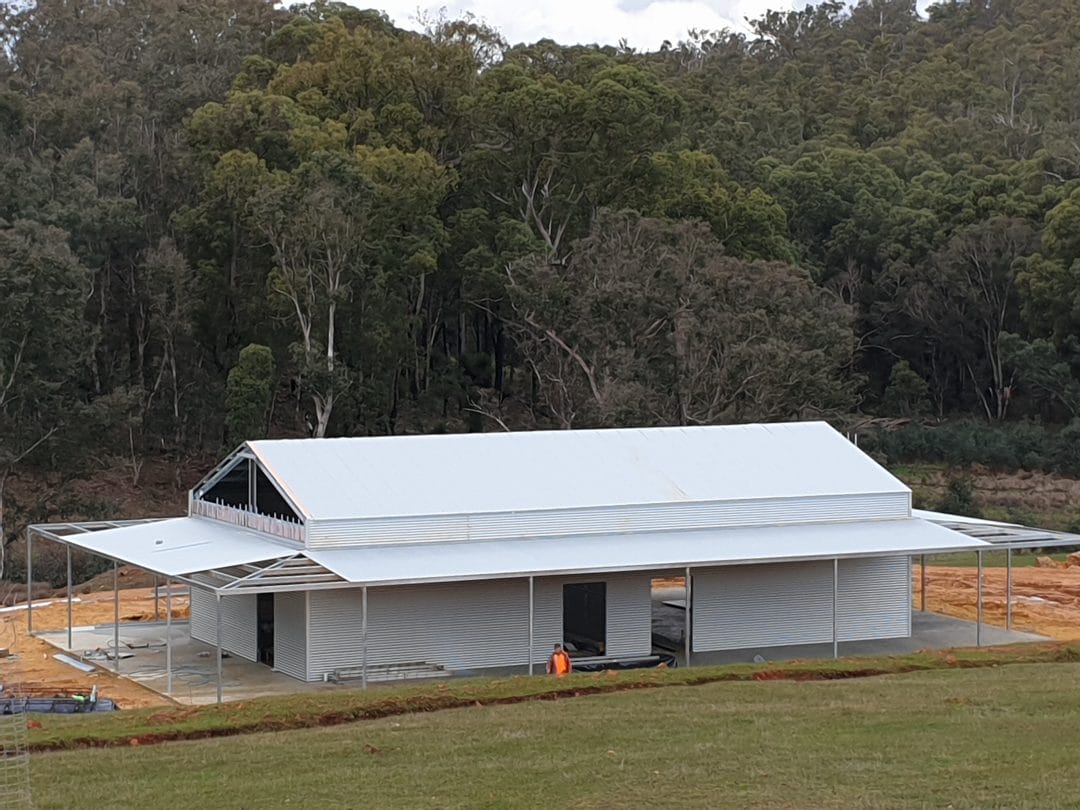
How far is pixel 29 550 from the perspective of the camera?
106 ft

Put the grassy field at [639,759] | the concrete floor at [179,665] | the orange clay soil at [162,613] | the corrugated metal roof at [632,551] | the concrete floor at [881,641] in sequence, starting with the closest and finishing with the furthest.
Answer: the grassy field at [639,759]
the concrete floor at [179,665]
the corrugated metal roof at [632,551]
the orange clay soil at [162,613]
the concrete floor at [881,641]

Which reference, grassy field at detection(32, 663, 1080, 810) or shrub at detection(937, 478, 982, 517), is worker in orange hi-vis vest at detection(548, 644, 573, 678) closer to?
grassy field at detection(32, 663, 1080, 810)

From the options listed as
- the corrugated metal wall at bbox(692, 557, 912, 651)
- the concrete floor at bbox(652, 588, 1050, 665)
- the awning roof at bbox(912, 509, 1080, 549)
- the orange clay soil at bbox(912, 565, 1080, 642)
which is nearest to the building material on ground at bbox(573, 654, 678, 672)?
the concrete floor at bbox(652, 588, 1050, 665)

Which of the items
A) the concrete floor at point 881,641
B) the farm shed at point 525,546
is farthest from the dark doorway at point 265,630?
the concrete floor at point 881,641

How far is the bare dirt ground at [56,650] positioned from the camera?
Answer: 26016 millimetres

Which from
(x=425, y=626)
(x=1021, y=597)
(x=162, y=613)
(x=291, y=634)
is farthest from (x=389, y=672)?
(x=1021, y=597)

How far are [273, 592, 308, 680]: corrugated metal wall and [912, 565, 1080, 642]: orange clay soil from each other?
13765 mm

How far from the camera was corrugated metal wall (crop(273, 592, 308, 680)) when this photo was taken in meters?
27.1

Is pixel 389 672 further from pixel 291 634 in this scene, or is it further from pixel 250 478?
pixel 250 478

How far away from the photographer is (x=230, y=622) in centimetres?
3000

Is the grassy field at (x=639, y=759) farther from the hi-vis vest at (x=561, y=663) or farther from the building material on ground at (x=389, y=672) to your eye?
the building material on ground at (x=389, y=672)

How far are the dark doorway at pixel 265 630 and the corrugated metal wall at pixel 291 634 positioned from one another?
0.29 metres

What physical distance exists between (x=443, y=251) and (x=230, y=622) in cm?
3209

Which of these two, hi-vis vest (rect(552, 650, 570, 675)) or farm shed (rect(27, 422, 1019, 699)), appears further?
farm shed (rect(27, 422, 1019, 699))
